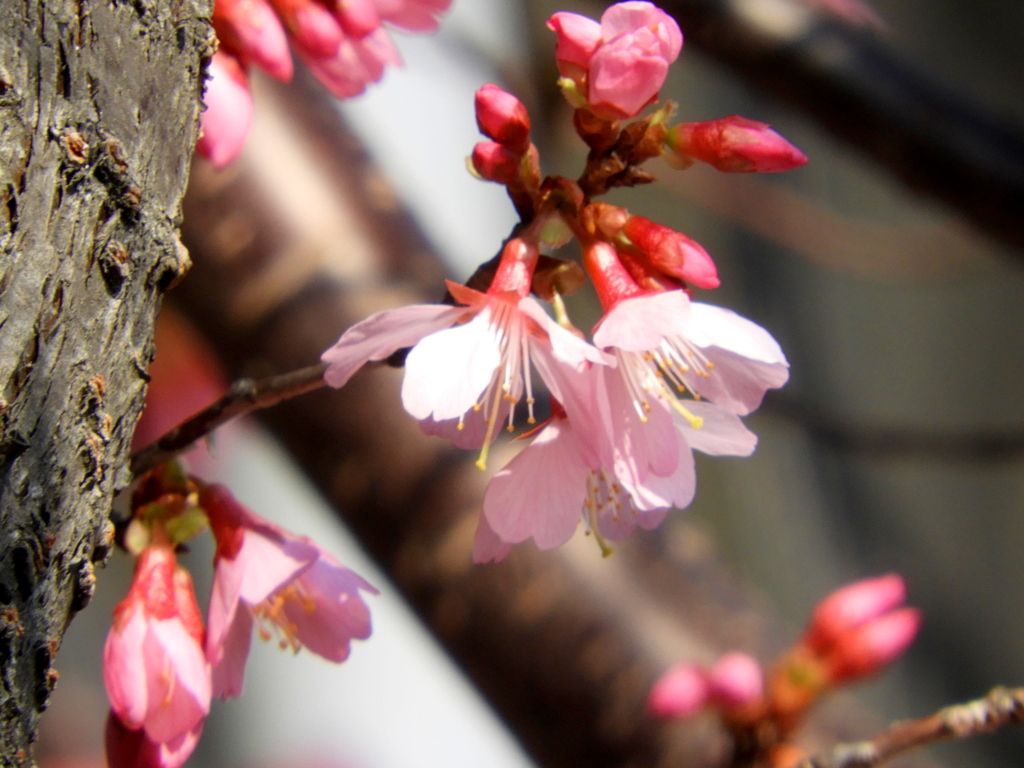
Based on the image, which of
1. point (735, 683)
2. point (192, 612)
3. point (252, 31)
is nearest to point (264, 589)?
point (192, 612)

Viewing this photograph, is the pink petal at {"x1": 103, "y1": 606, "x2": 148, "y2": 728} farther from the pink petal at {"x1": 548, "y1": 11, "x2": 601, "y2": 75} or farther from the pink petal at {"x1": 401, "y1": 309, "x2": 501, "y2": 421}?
the pink petal at {"x1": 548, "y1": 11, "x2": 601, "y2": 75}

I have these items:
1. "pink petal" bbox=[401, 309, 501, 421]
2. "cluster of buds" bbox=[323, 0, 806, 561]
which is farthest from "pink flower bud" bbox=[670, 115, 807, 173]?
"pink petal" bbox=[401, 309, 501, 421]

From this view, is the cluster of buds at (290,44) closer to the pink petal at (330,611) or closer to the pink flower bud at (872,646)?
the pink petal at (330,611)

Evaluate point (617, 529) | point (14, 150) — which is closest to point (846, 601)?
point (617, 529)

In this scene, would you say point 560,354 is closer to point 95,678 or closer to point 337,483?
point 337,483

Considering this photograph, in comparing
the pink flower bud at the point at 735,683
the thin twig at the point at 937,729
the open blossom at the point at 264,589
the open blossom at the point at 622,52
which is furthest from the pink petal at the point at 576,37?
the pink flower bud at the point at 735,683

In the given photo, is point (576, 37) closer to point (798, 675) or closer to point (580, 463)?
point (580, 463)
